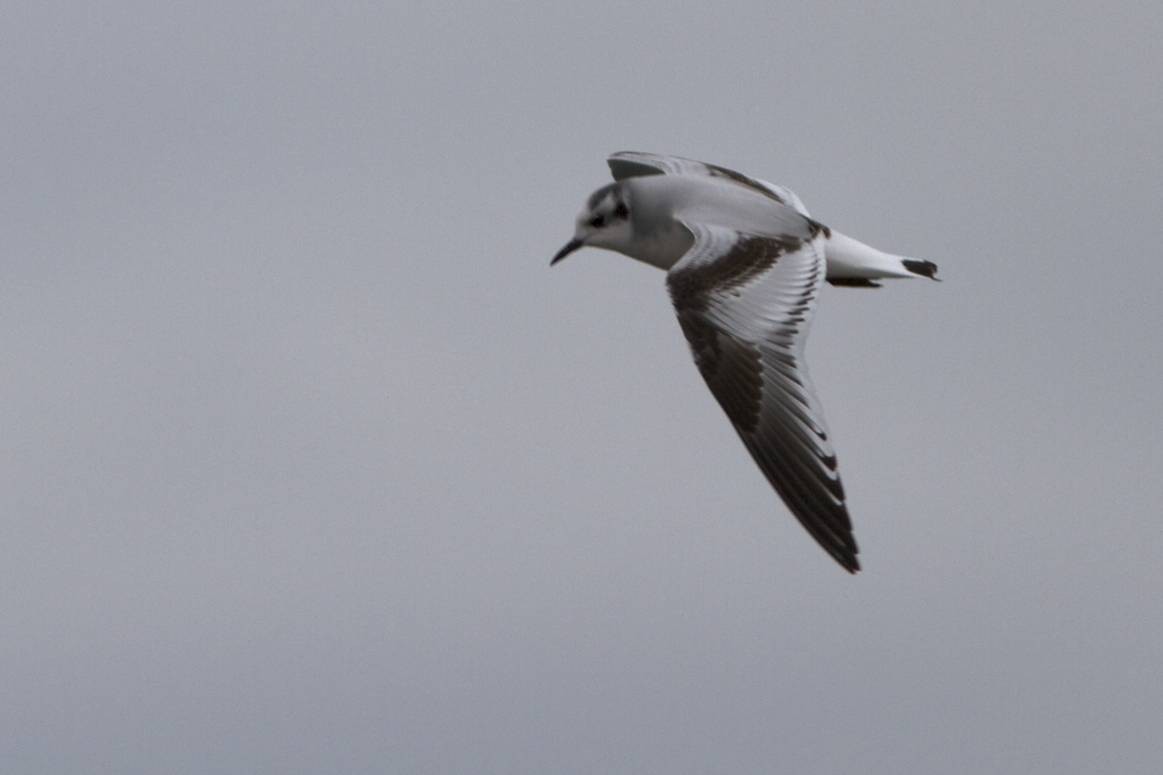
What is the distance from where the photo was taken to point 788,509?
20.5 meters

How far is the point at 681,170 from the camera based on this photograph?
24.7 m

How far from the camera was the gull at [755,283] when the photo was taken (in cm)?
2067

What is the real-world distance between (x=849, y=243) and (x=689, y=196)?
1.34m

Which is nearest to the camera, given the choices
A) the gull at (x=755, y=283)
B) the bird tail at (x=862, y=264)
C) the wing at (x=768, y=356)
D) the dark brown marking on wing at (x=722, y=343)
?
the wing at (x=768, y=356)

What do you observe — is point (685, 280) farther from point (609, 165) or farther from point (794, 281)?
point (609, 165)

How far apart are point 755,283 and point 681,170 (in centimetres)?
320

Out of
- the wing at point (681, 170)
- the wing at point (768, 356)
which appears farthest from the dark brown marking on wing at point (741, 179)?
the wing at point (768, 356)

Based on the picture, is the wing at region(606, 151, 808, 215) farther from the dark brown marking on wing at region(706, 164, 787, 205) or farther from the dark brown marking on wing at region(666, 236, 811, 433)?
the dark brown marking on wing at region(666, 236, 811, 433)

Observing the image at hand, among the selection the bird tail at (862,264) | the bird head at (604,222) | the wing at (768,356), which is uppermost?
the bird head at (604,222)

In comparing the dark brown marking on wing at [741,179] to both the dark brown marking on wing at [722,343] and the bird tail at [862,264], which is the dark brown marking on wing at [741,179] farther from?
the dark brown marking on wing at [722,343]

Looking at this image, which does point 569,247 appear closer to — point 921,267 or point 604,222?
point 604,222

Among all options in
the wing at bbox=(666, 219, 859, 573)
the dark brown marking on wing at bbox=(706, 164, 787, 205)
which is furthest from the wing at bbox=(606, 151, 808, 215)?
the wing at bbox=(666, 219, 859, 573)

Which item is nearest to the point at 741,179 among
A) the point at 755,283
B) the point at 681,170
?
the point at 681,170

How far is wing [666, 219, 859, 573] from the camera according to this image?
67.5ft
